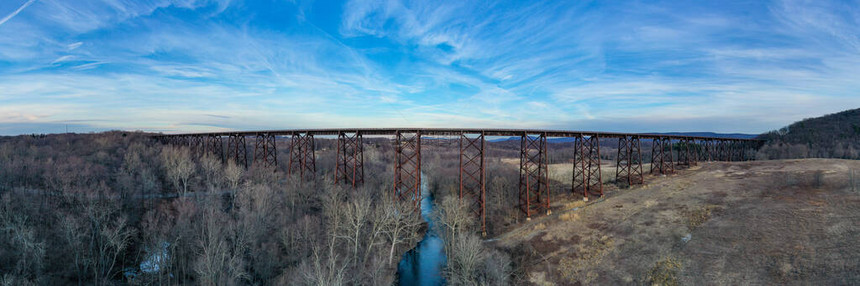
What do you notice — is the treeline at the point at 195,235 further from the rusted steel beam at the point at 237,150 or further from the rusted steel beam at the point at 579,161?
the rusted steel beam at the point at 579,161

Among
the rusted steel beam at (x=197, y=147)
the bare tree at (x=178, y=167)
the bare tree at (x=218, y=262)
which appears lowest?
the bare tree at (x=218, y=262)

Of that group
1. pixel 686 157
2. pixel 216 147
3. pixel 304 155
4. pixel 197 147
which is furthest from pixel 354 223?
pixel 686 157

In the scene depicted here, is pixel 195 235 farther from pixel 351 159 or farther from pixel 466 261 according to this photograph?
pixel 466 261

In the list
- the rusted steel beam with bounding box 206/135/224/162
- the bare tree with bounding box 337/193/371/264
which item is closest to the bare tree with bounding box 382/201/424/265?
the bare tree with bounding box 337/193/371/264

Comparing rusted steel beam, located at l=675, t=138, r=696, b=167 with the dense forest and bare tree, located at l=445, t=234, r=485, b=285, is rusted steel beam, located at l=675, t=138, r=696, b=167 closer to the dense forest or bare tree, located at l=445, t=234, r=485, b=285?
the dense forest

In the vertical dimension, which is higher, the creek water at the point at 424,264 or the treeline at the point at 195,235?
the treeline at the point at 195,235

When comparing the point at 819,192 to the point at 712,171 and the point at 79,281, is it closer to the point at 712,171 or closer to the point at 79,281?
the point at 712,171

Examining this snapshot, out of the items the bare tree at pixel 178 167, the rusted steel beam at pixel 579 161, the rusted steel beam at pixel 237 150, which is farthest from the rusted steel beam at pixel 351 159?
the rusted steel beam at pixel 579 161
